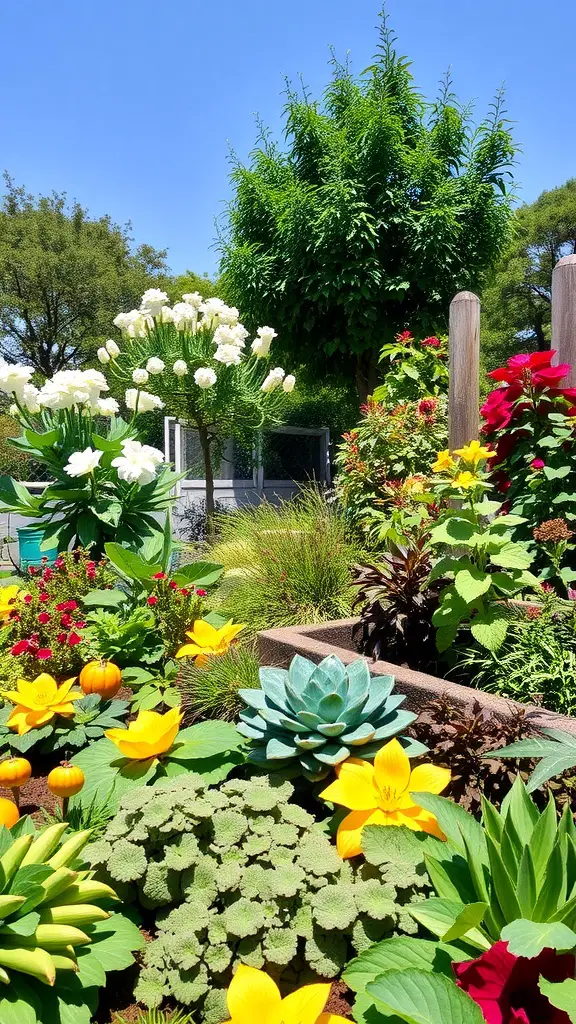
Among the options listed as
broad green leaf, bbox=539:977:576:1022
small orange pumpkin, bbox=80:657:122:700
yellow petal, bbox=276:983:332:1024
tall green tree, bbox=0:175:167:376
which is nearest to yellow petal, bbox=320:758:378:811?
yellow petal, bbox=276:983:332:1024

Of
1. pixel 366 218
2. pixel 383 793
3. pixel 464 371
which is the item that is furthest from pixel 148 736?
pixel 366 218

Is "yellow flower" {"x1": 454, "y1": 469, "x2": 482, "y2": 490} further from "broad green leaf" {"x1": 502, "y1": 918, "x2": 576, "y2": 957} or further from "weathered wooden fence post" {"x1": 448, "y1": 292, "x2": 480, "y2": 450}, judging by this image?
"broad green leaf" {"x1": 502, "y1": 918, "x2": 576, "y2": 957}

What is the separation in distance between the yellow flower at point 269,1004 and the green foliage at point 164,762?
838 millimetres

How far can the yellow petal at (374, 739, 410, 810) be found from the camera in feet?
5.64

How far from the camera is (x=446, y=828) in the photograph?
1442 millimetres

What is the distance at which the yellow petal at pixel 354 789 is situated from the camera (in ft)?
5.57

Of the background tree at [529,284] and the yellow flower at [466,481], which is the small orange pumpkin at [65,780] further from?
the background tree at [529,284]

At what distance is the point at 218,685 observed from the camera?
287 centimetres

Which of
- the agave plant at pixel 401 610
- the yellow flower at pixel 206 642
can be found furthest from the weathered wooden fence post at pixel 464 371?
the yellow flower at pixel 206 642

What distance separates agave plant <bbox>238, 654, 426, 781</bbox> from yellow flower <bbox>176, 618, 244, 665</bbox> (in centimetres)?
84

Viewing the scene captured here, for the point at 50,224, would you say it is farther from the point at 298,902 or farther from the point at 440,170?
the point at 298,902

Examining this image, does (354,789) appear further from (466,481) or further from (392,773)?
(466,481)

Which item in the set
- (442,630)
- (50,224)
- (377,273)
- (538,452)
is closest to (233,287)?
(377,273)

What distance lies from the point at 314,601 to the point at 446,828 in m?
2.58
